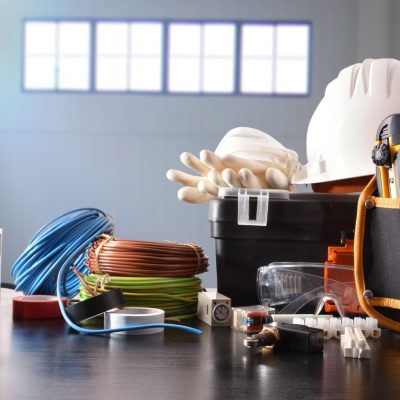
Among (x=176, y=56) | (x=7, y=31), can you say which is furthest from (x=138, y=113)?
(x=7, y=31)

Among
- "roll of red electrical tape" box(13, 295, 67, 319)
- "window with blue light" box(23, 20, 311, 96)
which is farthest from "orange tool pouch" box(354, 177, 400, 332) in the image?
"window with blue light" box(23, 20, 311, 96)

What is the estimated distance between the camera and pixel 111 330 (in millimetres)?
773

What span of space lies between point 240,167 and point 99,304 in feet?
1.24

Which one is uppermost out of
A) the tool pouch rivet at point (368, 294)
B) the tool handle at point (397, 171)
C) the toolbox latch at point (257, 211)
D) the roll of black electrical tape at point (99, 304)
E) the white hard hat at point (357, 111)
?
the white hard hat at point (357, 111)

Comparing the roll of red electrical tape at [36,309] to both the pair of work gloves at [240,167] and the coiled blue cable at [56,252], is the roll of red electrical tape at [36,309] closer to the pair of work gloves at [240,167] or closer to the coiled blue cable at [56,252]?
the coiled blue cable at [56,252]

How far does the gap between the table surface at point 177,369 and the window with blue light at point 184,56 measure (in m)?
4.98

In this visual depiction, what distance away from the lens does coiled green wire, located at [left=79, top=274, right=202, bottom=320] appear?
911mm

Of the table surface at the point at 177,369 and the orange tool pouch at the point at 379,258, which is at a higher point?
the orange tool pouch at the point at 379,258

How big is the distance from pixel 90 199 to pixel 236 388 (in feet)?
17.0

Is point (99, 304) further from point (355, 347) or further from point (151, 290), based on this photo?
point (355, 347)

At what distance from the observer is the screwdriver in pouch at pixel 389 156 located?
2.51 feet

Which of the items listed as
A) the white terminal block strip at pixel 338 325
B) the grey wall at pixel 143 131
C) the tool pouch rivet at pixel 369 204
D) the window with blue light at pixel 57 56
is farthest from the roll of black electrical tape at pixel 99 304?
the window with blue light at pixel 57 56

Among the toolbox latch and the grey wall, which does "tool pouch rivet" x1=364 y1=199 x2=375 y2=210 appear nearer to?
the toolbox latch

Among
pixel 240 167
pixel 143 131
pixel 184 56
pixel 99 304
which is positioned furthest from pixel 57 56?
pixel 99 304
